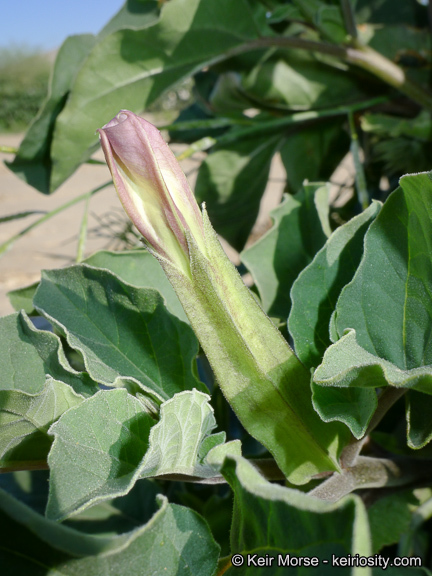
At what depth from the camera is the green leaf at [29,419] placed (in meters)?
0.22

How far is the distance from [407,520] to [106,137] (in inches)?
10.4

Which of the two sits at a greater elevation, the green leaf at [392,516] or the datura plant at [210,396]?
the datura plant at [210,396]

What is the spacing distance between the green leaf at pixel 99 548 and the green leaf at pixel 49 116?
384 millimetres

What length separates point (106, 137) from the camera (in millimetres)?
210

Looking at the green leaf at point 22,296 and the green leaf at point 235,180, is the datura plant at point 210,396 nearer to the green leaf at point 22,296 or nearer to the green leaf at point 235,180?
the green leaf at point 22,296

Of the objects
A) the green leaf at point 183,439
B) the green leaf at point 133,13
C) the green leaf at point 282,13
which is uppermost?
the green leaf at point 133,13

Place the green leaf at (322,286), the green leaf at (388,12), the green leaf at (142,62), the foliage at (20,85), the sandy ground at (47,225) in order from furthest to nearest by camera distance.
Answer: the foliage at (20,85) → the sandy ground at (47,225) → the green leaf at (388,12) → the green leaf at (142,62) → the green leaf at (322,286)

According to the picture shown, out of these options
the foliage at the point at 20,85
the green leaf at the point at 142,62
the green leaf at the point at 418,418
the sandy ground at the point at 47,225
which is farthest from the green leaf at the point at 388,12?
the foliage at the point at 20,85

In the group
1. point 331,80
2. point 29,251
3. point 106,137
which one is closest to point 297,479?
point 106,137

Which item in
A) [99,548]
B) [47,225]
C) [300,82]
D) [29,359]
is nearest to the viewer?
[99,548]

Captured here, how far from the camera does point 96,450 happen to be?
210 mm

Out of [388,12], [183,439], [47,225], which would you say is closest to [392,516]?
[183,439]

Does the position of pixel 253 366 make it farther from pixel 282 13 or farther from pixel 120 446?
pixel 282 13

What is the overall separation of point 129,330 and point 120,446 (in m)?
0.08
